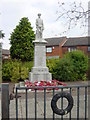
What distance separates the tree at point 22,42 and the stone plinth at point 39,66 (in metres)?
13.6

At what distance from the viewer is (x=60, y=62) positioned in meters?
16.1

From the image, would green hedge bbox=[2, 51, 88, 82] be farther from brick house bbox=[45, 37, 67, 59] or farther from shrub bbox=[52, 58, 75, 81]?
brick house bbox=[45, 37, 67, 59]

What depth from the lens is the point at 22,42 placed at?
995 inches

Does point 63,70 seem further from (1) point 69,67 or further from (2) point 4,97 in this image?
(2) point 4,97

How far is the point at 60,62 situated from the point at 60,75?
1197 millimetres

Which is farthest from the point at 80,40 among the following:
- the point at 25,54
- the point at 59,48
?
the point at 25,54

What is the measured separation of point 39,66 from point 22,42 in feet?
48.0

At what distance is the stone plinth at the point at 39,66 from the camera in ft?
36.1

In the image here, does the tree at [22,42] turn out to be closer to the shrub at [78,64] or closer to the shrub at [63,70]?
the shrub at [78,64]

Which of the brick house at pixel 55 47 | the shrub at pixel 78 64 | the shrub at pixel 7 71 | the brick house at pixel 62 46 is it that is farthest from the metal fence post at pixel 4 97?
the brick house at pixel 55 47

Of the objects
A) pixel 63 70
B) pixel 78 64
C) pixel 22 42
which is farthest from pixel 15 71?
pixel 22 42

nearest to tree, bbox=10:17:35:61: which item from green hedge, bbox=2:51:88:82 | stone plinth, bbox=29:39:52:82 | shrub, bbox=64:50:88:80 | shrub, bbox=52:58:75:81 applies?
green hedge, bbox=2:51:88:82

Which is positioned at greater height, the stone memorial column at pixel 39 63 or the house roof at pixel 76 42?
the house roof at pixel 76 42

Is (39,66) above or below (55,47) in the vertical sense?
below
